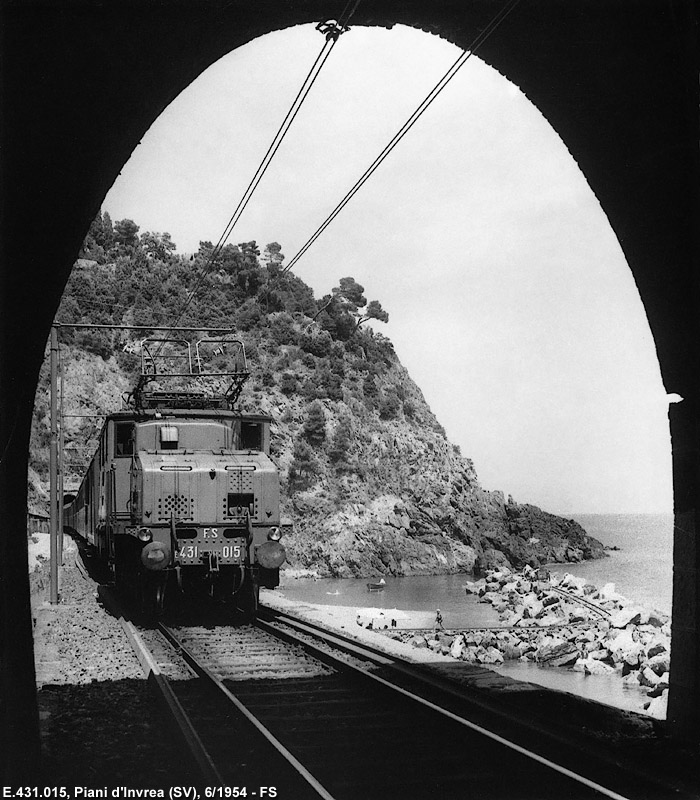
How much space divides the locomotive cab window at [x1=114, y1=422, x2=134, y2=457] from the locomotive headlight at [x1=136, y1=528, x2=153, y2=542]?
5.75 feet

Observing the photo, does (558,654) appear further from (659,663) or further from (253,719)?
(253,719)

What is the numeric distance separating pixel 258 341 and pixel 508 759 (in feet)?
228

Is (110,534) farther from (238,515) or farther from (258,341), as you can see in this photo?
(258,341)

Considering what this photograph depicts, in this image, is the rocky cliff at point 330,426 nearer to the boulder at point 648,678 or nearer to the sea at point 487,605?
the sea at point 487,605

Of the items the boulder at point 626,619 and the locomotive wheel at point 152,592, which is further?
the boulder at point 626,619

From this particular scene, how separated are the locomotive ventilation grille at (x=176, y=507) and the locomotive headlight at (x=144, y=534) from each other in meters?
0.28

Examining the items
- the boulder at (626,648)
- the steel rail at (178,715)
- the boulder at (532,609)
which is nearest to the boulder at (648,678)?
the boulder at (626,648)

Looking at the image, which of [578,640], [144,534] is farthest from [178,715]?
[578,640]

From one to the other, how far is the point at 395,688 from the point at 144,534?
652cm

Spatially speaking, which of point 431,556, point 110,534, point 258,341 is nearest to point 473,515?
point 431,556

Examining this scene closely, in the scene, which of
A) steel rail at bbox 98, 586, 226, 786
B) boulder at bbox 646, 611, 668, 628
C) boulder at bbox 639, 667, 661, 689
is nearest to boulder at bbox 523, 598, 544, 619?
boulder at bbox 646, 611, 668, 628

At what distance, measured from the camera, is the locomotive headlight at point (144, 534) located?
14047 mm

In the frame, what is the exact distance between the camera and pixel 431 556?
190ft

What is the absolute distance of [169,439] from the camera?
15.3 metres
